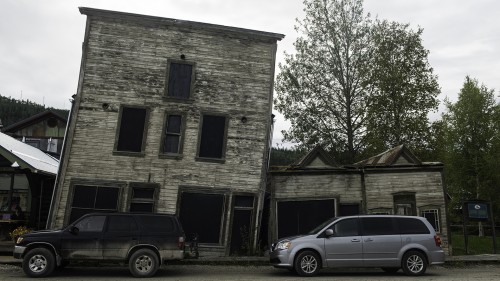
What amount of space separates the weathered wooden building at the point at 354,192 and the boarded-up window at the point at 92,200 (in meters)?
6.60

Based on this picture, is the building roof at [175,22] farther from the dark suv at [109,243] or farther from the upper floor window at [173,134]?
the dark suv at [109,243]

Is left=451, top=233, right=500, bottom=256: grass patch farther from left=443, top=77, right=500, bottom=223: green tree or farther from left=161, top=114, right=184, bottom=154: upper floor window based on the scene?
left=161, top=114, right=184, bottom=154: upper floor window

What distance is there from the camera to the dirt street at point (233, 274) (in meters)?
11.7

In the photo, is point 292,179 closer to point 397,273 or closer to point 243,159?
point 243,159

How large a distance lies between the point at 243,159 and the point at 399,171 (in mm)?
6915

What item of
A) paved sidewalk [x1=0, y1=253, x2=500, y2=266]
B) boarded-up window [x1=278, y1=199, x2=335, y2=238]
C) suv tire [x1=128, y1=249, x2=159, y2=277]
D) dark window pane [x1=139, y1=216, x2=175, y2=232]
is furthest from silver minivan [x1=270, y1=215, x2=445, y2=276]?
boarded-up window [x1=278, y1=199, x2=335, y2=238]

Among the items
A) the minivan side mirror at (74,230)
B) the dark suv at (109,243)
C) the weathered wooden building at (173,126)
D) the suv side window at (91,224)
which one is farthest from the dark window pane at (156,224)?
the weathered wooden building at (173,126)

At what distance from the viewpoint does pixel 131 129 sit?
17.5 meters

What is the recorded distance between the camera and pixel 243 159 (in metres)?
18.0

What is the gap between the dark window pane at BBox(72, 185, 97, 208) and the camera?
54.8 feet

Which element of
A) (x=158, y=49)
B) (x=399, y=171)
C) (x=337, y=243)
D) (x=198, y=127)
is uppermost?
(x=158, y=49)

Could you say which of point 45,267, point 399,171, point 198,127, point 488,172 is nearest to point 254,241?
point 198,127

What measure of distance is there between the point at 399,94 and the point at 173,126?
16.3m

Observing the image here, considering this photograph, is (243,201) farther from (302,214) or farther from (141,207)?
(141,207)
